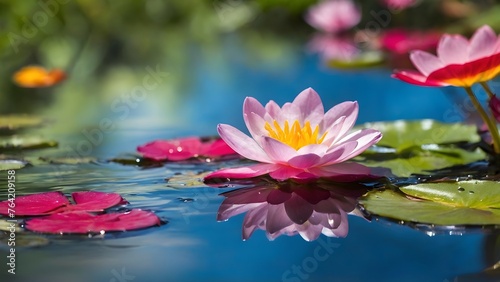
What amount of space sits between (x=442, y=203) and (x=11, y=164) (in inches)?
21.5

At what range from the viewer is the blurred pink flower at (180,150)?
3.03ft

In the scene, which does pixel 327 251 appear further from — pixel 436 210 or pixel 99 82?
pixel 99 82

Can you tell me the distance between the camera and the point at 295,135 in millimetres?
732

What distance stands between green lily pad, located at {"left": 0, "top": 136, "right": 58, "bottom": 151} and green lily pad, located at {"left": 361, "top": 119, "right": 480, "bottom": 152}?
1.63ft

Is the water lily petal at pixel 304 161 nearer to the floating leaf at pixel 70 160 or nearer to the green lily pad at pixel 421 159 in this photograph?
the green lily pad at pixel 421 159

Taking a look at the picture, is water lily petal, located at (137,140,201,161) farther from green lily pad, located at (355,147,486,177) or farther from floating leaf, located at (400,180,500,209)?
floating leaf, located at (400,180,500,209)

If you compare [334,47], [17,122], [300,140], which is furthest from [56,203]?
[334,47]

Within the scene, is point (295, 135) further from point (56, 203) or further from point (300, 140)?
point (56, 203)

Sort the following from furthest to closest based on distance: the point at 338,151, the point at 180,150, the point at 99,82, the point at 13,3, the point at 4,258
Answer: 1. the point at 13,3
2. the point at 99,82
3. the point at 180,150
4. the point at 338,151
5. the point at 4,258

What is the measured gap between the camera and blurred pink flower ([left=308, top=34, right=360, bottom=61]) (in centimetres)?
244

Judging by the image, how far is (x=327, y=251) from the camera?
576 mm

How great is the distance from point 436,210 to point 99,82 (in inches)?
58.1

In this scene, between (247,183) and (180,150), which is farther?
(180,150)

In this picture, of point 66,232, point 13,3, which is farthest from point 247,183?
point 13,3
